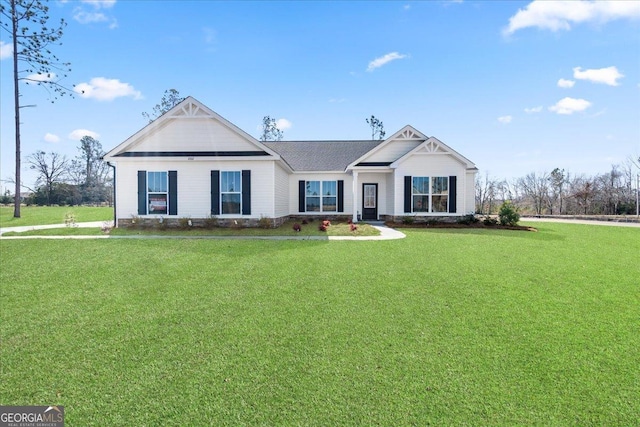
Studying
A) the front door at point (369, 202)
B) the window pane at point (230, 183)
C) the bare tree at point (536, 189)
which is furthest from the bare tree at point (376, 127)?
the window pane at point (230, 183)

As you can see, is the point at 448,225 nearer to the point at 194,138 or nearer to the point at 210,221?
the point at 210,221

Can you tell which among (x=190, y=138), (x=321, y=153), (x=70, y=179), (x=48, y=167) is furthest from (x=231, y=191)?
(x=70, y=179)

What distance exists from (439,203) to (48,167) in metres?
45.9

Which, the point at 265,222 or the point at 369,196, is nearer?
the point at 265,222

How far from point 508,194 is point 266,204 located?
2698 centimetres

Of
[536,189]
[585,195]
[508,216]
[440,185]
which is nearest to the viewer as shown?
[508,216]

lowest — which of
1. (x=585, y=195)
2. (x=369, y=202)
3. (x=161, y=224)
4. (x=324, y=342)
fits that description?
(x=324, y=342)

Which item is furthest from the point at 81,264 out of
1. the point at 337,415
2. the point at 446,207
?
the point at 446,207

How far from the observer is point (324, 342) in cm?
379

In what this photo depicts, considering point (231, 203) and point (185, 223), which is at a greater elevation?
point (231, 203)

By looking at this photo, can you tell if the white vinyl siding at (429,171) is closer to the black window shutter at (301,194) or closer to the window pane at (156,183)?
the black window shutter at (301,194)

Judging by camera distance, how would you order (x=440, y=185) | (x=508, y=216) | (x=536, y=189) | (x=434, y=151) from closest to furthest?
1. (x=508, y=216)
2. (x=434, y=151)
3. (x=440, y=185)
4. (x=536, y=189)

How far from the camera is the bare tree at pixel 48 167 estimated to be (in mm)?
36241

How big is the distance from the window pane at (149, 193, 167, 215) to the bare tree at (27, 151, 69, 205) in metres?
31.0
